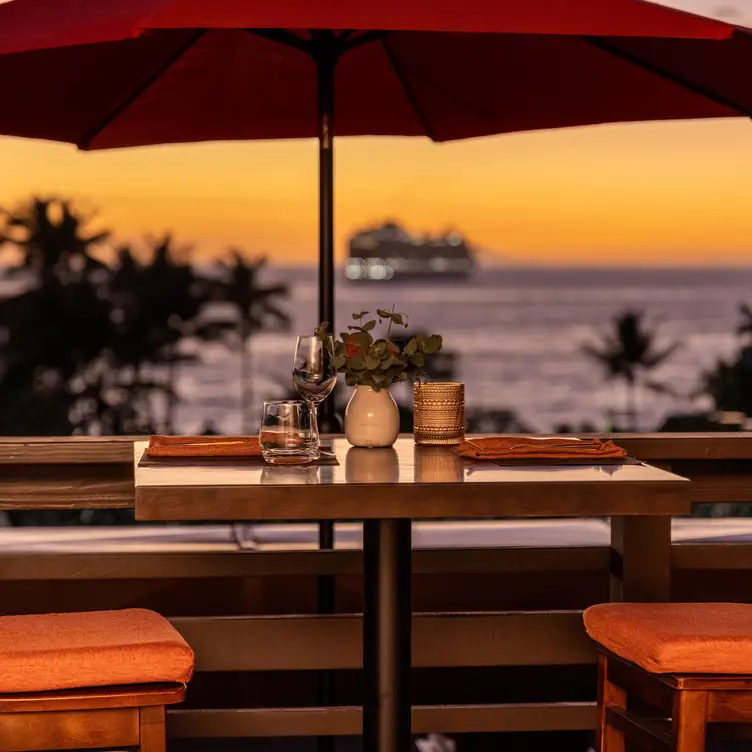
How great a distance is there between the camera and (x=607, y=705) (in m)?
2.45

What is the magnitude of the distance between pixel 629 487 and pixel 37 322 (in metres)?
26.6

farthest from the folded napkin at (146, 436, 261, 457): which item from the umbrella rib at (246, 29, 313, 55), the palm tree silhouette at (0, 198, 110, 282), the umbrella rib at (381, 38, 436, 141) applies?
the palm tree silhouette at (0, 198, 110, 282)

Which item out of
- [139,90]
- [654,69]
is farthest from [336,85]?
[654,69]

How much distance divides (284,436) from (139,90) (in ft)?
5.53

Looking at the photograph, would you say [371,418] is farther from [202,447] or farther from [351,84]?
[351,84]

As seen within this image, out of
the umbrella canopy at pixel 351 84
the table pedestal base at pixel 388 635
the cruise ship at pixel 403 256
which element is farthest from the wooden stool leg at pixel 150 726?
the cruise ship at pixel 403 256

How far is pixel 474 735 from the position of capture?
149 inches

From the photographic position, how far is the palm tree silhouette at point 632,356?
96.7 feet

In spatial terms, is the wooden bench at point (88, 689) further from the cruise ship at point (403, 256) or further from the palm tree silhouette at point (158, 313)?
the palm tree silhouette at point (158, 313)

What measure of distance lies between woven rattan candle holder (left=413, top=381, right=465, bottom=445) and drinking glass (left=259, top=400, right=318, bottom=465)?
1.09 ft

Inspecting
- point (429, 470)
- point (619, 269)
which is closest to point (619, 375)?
point (619, 269)

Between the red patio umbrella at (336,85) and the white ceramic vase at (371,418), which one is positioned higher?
the red patio umbrella at (336,85)

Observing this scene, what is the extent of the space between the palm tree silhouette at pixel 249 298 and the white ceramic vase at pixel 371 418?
25032mm

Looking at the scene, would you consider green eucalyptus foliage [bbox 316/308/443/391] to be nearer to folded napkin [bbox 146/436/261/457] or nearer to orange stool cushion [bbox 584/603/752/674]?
folded napkin [bbox 146/436/261/457]
